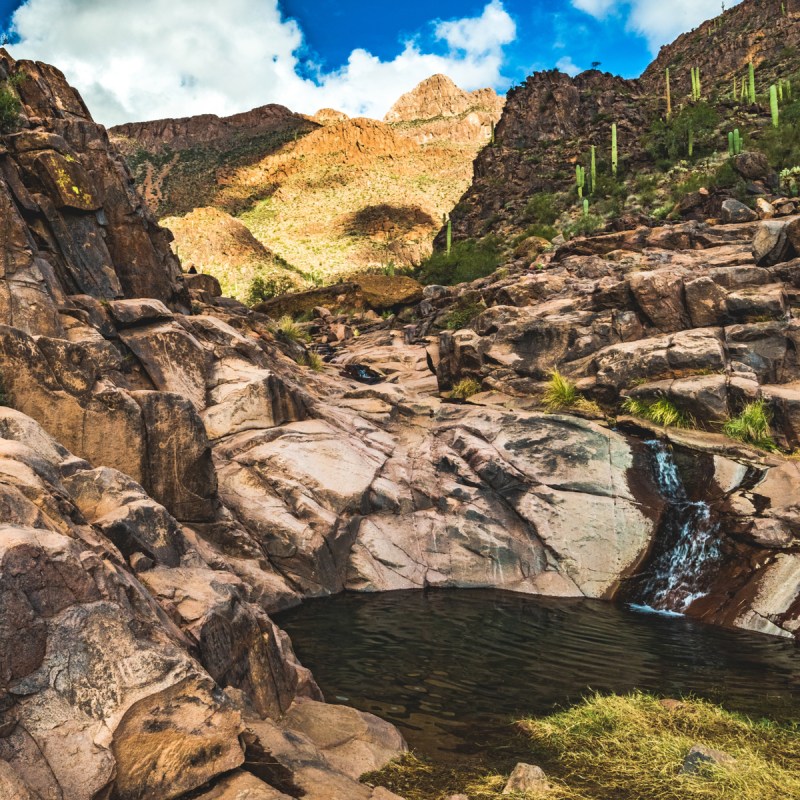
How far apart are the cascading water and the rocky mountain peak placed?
604 ft

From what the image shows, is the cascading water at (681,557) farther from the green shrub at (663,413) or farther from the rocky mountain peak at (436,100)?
the rocky mountain peak at (436,100)

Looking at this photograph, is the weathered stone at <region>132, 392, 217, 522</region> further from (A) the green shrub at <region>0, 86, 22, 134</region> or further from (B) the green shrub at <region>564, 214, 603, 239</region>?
(B) the green shrub at <region>564, 214, 603, 239</region>

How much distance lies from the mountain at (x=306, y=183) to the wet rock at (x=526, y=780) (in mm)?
66623

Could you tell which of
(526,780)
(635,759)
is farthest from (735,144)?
(526,780)

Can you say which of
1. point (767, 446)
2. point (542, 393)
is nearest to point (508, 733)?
point (767, 446)

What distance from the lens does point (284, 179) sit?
111 metres

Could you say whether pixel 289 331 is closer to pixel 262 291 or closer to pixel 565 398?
pixel 565 398

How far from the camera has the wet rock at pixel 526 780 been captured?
5.22m

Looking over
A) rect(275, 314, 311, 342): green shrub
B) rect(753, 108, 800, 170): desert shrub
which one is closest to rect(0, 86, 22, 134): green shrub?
rect(275, 314, 311, 342): green shrub

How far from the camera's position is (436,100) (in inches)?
7500

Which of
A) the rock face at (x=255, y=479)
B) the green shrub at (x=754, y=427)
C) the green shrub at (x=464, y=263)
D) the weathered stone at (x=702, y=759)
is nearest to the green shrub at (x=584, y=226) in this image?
the green shrub at (x=464, y=263)

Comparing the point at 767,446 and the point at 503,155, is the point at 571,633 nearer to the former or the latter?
the point at 767,446

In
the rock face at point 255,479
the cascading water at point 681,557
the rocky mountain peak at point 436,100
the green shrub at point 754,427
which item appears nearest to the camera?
the rock face at point 255,479

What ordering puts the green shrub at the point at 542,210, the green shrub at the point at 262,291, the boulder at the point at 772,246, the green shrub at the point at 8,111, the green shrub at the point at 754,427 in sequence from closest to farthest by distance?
the green shrub at the point at 754,427
the green shrub at the point at 8,111
the boulder at the point at 772,246
the green shrub at the point at 542,210
the green shrub at the point at 262,291
